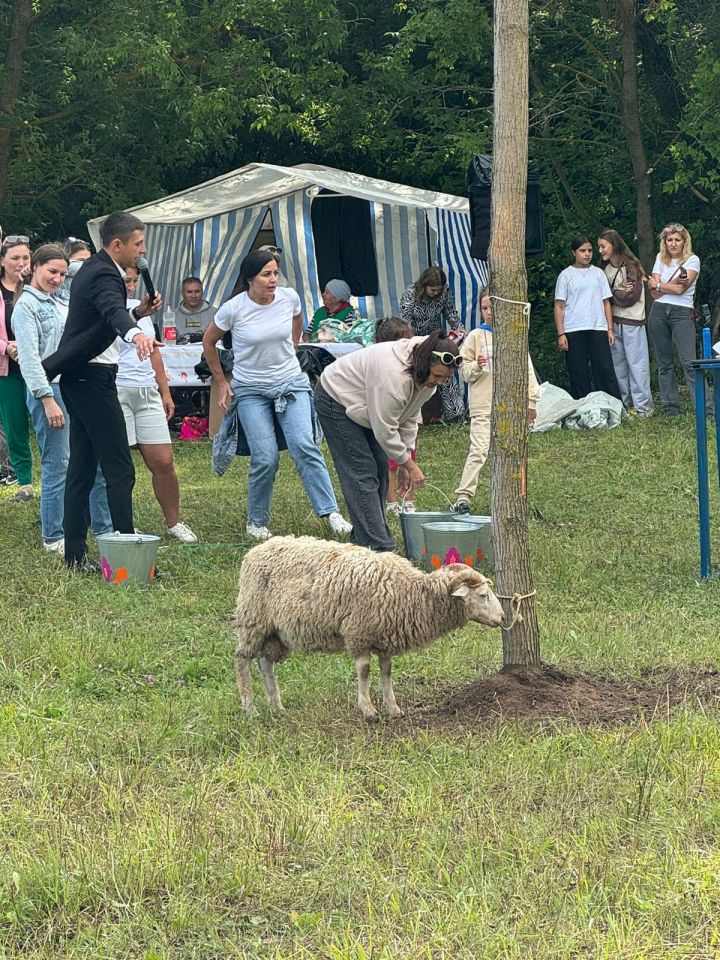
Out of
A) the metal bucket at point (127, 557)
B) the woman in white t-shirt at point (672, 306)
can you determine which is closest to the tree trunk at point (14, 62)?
the woman in white t-shirt at point (672, 306)

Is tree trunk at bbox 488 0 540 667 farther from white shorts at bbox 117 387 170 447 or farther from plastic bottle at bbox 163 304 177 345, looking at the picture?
plastic bottle at bbox 163 304 177 345

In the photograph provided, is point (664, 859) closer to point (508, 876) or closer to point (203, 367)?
point (508, 876)

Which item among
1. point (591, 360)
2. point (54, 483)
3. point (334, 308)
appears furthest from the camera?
point (334, 308)

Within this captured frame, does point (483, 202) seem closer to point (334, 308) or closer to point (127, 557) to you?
point (334, 308)

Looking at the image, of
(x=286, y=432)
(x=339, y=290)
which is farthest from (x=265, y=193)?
(x=286, y=432)

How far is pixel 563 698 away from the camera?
5594 mm

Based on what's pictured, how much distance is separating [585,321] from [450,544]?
772cm

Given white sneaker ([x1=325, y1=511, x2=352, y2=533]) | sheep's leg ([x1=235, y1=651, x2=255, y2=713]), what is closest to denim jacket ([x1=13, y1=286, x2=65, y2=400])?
white sneaker ([x1=325, y1=511, x2=352, y2=533])

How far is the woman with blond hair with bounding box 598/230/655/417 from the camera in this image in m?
15.2

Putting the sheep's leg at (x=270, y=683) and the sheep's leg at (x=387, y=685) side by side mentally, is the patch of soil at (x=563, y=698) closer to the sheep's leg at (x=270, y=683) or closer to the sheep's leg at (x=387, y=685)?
the sheep's leg at (x=387, y=685)

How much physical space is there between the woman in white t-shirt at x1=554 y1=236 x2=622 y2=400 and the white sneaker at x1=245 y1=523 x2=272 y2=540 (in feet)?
21.4

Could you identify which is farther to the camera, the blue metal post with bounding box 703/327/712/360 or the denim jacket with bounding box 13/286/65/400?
the denim jacket with bounding box 13/286/65/400

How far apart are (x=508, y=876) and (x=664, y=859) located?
0.47 meters

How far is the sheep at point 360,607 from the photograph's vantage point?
215 inches
